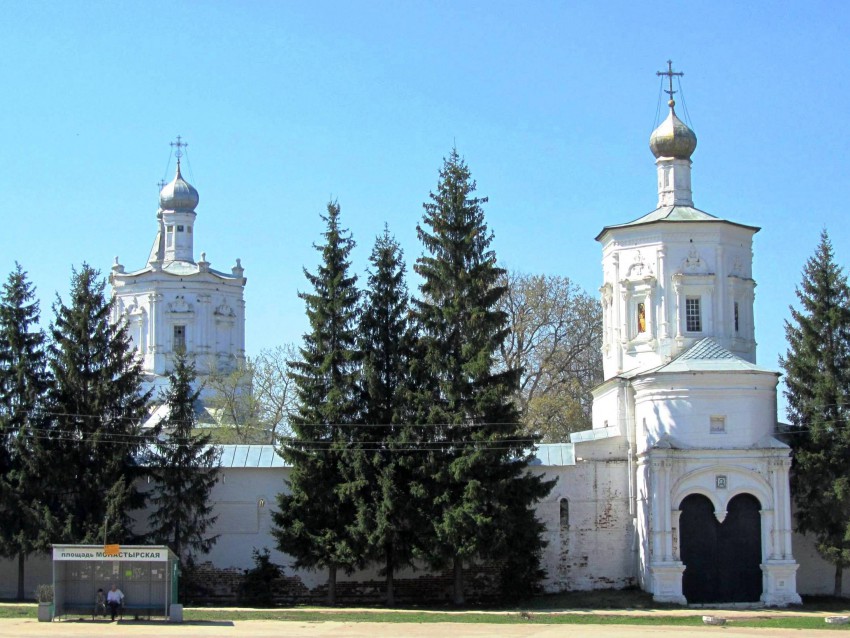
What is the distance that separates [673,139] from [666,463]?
9.21 meters

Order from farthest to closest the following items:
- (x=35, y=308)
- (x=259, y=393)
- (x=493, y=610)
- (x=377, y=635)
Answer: (x=259, y=393) → (x=35, y=308) → (x=493, y=610) → (x=377, y=635)

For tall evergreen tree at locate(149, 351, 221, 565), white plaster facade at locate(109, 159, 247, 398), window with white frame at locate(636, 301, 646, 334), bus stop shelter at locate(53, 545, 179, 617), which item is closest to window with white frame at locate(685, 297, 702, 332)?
window with white frame at locate(636, 301, 646, 334)

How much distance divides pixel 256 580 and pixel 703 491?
1103 cm

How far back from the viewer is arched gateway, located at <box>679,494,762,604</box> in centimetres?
3491

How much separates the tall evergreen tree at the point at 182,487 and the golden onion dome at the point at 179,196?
29851 mm

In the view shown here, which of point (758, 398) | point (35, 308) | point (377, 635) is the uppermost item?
point (35, 308)

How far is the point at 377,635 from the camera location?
2894 cm

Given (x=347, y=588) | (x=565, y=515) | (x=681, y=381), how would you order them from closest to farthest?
(x=681, y=381) → (x=347, y=588) → (x=565, y=515)

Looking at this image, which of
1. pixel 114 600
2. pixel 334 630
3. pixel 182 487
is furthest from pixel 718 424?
pixel 114 600

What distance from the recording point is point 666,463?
3506 cm

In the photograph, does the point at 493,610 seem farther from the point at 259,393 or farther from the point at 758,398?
the point at 259,393

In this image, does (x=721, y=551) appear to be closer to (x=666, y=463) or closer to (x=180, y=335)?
(x=666, y=463)

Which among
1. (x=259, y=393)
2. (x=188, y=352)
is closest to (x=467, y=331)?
(x=259, y=393)

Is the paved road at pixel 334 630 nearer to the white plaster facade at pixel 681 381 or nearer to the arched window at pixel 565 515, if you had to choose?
the white plaster facade at pixel 681 381
